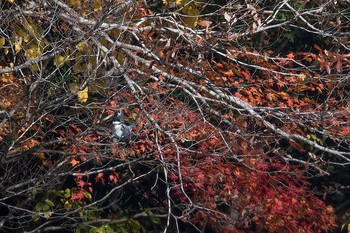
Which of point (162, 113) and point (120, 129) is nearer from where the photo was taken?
point (120, 129)

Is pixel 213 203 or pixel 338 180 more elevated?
pixel 213 203

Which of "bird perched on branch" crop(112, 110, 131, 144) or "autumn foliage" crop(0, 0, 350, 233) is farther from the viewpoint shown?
"bird perched on branch" crop(112, 110, 131, 144)

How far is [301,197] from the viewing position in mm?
8531

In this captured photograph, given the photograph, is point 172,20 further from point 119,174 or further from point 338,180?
point 338,180

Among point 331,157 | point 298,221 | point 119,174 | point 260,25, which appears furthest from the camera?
point 331,157

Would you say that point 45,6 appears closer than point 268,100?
Yes

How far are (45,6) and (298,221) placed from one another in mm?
4469

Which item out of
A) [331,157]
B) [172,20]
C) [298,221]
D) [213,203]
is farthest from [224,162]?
[331,157]

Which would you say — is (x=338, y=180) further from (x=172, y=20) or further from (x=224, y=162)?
(x=172, y=20)

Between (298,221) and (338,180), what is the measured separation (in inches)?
115

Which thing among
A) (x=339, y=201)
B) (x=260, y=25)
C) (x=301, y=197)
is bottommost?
(x=339, y=201)

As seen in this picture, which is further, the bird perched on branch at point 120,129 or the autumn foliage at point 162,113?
the bird perched on branch at point 120,129

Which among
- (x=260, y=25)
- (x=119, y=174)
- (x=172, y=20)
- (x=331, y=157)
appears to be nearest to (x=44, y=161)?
(x=119, y=174)

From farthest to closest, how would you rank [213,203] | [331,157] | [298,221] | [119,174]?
[331,157] < [119,174] < [298,221] < [213,203]
